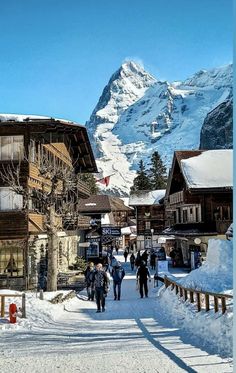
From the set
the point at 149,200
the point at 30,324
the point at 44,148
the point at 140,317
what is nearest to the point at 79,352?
the point at 30,324

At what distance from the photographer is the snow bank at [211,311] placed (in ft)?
35.4

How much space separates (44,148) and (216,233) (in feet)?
46.4

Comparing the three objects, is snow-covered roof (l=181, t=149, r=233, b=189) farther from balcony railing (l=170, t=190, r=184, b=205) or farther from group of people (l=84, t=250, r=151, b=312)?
group of people (l=84, t=250, r=151, b=312)

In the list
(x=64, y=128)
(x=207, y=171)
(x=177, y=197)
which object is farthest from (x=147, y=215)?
(x=64, y=128)

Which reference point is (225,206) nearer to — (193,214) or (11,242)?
(193,214)

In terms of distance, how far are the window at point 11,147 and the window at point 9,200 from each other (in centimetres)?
189

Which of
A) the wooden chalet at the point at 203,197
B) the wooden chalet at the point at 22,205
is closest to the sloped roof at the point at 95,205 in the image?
the wooden chalet at the point at 203,197

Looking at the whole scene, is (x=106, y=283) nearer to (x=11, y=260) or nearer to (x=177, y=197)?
(x=11, y=260)

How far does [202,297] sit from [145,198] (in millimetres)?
54727

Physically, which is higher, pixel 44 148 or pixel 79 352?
pixel 44 148

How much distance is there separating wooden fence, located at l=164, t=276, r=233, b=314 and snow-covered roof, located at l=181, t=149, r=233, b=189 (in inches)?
641

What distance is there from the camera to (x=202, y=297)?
1582 centimetres

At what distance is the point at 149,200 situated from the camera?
69.9 metres

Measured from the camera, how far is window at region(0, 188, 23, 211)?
1053 inches
